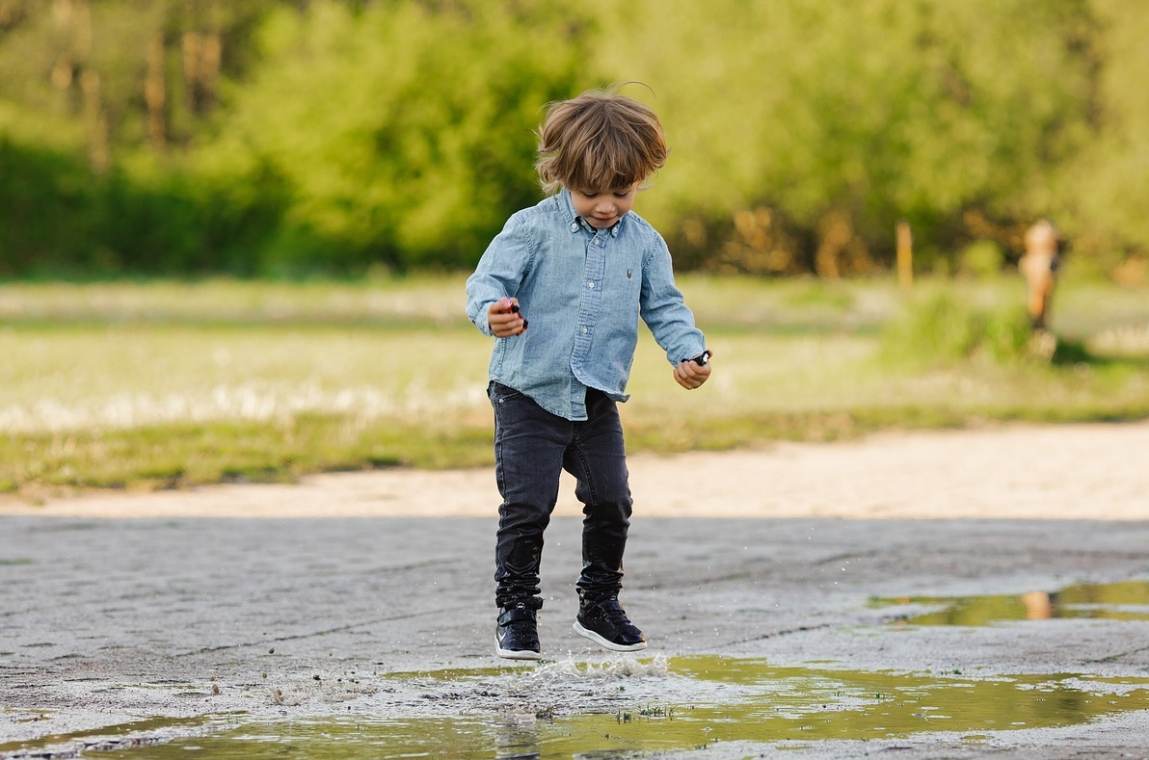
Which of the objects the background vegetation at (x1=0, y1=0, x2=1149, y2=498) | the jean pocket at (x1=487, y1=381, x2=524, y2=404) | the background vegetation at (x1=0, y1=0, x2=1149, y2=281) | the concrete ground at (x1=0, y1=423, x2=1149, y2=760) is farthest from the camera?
the background vegetation at (x1=0, y1=0, x2=1149, y2=281)

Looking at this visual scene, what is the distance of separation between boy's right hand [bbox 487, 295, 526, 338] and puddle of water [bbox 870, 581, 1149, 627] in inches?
77.2

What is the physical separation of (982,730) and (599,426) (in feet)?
5.09

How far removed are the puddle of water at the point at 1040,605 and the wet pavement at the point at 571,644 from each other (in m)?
0.02

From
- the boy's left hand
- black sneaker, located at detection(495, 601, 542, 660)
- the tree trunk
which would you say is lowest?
black sneaker, located at detection(495, 601, 542, 660)

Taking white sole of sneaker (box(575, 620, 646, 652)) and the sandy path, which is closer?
white sole of sneaker (box(575, 620, 646, 652))

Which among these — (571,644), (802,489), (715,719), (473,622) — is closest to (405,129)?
(802,489)

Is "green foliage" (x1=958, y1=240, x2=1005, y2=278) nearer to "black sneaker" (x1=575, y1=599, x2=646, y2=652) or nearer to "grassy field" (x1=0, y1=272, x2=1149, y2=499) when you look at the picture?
"grassy field" (x1=0, y1=272, x2=1149, y2=499)

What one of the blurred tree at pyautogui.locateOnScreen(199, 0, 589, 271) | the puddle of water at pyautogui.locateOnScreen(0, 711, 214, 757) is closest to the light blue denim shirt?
the puddle of water at pyautogui.locateOnScreen(0, 711, 214, 757)

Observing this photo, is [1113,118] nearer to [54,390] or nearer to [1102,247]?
[1102,247]

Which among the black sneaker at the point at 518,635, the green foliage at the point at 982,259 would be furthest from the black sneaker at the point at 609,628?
the green foliage at the point at 982,259

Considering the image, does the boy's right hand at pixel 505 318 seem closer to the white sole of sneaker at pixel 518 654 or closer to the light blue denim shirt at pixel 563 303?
the light blue denim shirt at pixel 563 303

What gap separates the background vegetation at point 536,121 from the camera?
42500 mm

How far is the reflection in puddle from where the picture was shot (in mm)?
4055

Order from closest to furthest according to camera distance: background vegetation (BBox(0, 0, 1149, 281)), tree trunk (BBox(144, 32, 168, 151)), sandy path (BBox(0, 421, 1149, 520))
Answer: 1. sandy path (BBox(0, 421, 1149, 520))
2. background vegetation (BBox(0, 0, 1149, 281))
3. tree trunk (BBox(144, 32, 168, 151))
